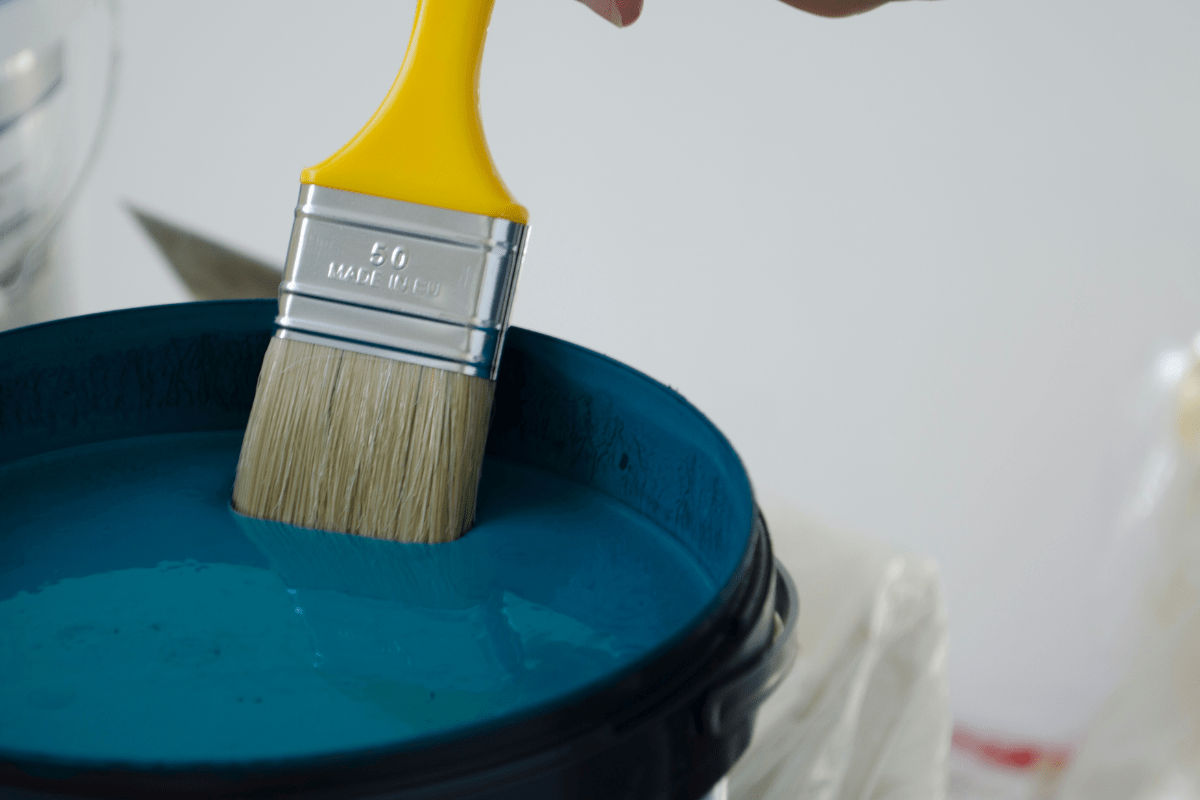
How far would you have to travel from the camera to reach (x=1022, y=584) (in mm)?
1002

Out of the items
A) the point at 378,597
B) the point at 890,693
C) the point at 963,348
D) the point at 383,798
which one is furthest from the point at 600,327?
the point at 383,798

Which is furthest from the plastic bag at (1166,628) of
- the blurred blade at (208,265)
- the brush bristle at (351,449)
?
the blurred blade at (208,265)

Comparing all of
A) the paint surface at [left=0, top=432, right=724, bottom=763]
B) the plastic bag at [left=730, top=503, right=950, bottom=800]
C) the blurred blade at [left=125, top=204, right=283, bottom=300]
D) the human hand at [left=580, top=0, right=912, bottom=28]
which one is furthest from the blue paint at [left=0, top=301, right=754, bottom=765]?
the blurred blade at [left=125, top=204, right=283, bottom=300]

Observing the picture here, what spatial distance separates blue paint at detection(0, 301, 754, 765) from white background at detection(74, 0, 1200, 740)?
369 mm

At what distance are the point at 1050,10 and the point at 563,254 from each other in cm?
51

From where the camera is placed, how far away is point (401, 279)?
0.51m

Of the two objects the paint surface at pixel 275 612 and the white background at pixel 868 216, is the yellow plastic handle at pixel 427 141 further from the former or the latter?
the white background at pixel 868 216

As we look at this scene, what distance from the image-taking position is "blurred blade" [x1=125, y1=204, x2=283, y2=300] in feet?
3.91

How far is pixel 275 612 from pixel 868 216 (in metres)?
0.67

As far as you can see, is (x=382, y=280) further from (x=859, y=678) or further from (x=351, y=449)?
(x=859, y=678)

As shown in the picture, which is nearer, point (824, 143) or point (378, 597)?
point (378, 597)

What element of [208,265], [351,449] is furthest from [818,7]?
[208,265]

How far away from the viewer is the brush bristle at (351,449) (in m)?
0.52

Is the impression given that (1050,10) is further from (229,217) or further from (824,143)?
(229,217)
